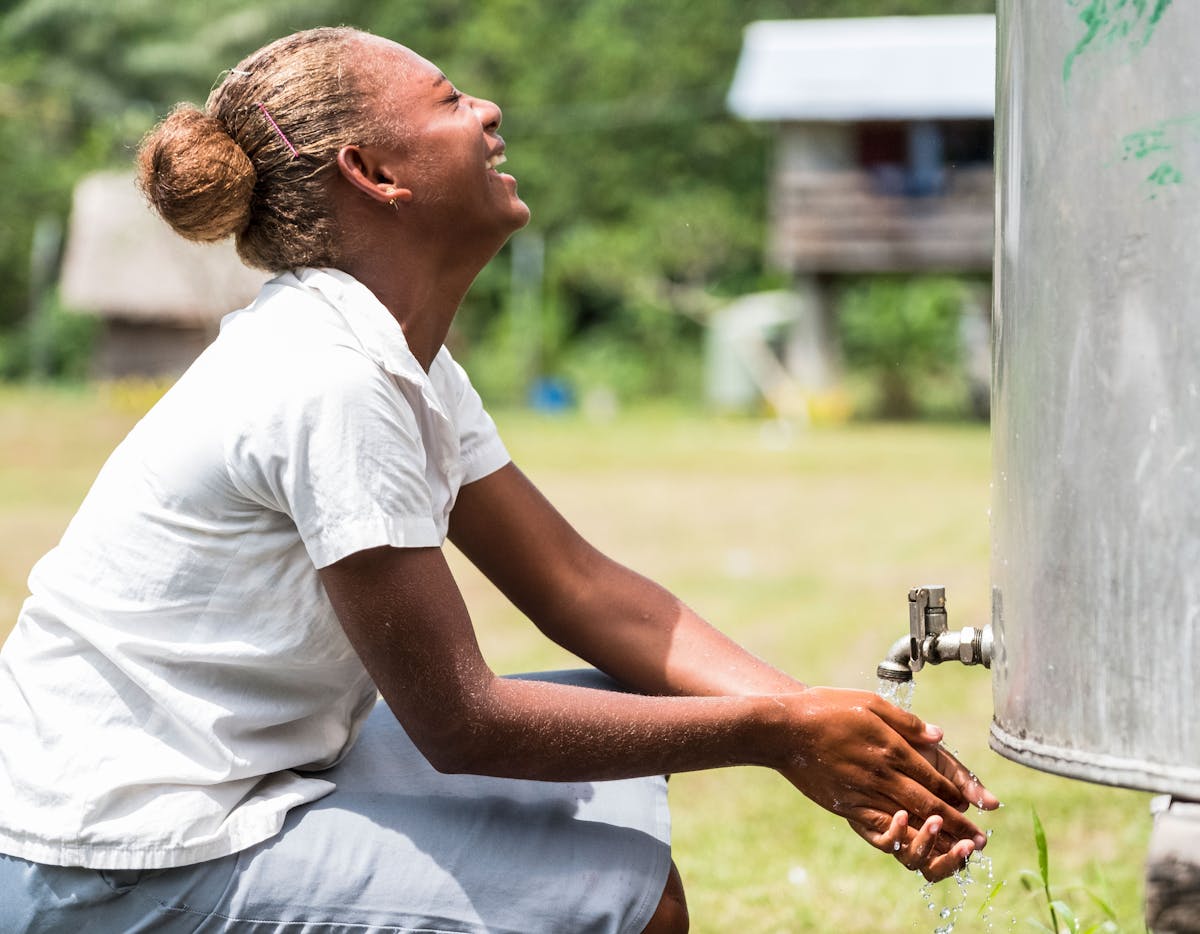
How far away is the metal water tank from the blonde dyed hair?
2.78 ft

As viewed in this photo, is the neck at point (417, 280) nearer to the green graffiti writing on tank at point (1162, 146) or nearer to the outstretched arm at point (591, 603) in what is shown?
the outstretched arm at point (591, 603)

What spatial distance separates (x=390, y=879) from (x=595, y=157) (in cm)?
3136

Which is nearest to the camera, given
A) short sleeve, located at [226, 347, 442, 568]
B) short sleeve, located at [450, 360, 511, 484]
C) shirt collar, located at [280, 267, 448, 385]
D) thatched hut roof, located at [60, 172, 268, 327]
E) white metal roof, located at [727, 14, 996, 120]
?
short sleeve, located at [226, 347, 442, 568]

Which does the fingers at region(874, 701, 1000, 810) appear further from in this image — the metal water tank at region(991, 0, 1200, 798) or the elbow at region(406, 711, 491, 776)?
the elbow at region(406, 711, 491, 776)

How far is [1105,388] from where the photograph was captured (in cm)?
186

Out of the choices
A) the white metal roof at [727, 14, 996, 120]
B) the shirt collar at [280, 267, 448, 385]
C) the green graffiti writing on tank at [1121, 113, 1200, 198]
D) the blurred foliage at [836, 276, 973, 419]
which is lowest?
the blurred foliage at [836, 276, 973, 419]

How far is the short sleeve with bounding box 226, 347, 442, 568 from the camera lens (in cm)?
191

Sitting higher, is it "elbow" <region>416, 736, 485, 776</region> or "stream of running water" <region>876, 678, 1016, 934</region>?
"elbow" <region>416, 736, 485, 776</region>

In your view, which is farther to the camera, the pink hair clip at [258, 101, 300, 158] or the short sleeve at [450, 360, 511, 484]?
the short sleeve at [450, 360, 511, 484]

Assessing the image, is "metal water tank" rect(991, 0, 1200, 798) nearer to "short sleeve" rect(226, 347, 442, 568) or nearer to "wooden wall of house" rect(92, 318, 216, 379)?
"short sleeve" rect(226, 347, 442, 568)

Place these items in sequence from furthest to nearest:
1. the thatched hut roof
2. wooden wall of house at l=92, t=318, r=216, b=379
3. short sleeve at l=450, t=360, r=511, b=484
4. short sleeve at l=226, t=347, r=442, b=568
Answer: wooden wall of house at l=92, t=318, r=216, b=379 → the thatched hut roof → short sleeve at l=450, t=360, r=511, b=484 → short sleeve at l=226, t=347, r=442, b=568

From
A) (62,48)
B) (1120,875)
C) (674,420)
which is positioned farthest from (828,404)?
(1120,875)

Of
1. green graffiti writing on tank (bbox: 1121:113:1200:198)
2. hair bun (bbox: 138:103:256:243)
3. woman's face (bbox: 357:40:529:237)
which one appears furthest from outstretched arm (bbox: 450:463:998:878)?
green graffiti writing on tank (bbox: 1121:113:1200:198)

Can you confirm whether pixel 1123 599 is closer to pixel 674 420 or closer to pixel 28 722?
pixel 28 722
